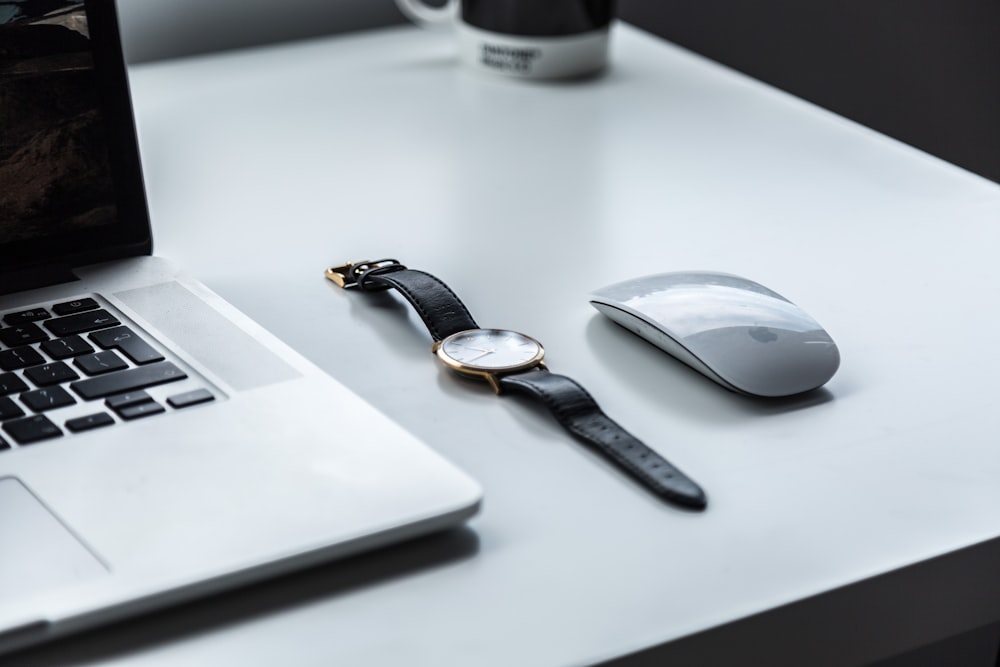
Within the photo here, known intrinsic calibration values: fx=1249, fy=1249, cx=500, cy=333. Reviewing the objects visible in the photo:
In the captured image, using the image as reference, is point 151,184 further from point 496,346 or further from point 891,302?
point 891,302

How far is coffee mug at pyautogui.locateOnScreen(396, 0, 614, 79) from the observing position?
108cm

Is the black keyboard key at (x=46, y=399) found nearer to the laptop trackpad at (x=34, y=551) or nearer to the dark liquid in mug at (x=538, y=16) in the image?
the laptop trackpad at (x=34, y=551)

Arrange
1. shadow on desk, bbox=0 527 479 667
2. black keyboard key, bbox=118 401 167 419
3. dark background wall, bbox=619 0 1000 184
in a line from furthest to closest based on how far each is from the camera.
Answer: dark background wall, bbox=619 0 1000 184
black keyboard key, bbox=118 401 167 419
shadow on desk, bbox=0 527 479 667

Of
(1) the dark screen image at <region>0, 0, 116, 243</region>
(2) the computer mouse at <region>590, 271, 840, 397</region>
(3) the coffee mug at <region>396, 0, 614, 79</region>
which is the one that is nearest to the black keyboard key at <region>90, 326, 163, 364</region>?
(1) the dark screen image at <region>0, 0, 116, 243</region>

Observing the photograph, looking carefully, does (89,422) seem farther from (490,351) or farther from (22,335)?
(490,351)

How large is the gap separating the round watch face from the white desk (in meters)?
0.01

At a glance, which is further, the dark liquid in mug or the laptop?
the dark liquid in mug

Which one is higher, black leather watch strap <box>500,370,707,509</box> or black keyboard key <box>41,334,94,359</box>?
black keyboard key <box>41,334,94,359</box>

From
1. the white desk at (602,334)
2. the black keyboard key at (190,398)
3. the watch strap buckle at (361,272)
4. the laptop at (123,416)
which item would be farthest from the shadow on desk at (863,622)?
the watch strap buckle at (361,272)

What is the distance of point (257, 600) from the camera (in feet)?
1.44

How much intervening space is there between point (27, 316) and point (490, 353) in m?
0.22

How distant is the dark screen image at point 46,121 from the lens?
631 millimetres

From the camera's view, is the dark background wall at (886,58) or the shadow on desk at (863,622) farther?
the dark background wall at (886,58)

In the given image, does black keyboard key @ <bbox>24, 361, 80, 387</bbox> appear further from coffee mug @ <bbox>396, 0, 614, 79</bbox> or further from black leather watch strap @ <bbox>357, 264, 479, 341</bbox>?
coffee mug @ <bbox>396, 0, 614, 79</bbox>
